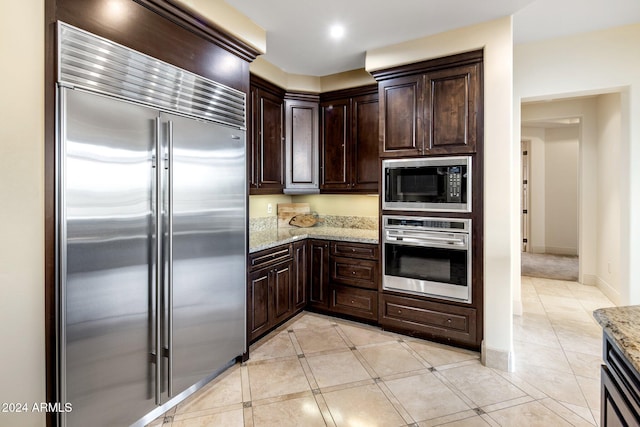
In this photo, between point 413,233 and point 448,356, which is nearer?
point 448,356

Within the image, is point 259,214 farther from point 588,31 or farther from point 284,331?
point 588,31

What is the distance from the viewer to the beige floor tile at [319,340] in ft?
9.48

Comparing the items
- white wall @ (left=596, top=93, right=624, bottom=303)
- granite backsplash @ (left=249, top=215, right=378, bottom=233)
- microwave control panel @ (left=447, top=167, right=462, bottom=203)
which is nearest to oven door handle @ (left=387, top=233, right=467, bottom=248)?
microwave control panel @ (left=447, top=167, right=462, bottom=203)

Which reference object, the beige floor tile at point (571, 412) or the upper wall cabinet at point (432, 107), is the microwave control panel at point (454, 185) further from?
the beige floor tile at point (571, 412)

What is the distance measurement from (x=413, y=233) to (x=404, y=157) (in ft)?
2.37

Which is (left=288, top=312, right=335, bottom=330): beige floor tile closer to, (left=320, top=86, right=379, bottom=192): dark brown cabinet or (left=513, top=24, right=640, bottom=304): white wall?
(left=320, top=86, right=379, bottom=192): dark brown cabinet

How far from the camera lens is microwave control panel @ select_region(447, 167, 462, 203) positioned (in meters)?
2.75

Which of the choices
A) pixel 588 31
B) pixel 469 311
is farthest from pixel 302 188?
pixel 588 31

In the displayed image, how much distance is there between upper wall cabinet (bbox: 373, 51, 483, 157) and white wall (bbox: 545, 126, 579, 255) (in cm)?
580

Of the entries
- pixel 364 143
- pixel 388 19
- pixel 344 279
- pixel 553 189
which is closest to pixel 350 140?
Answer: pixel 364 143

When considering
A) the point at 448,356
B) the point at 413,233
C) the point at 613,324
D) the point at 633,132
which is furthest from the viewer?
the point at 633,132

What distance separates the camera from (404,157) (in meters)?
3.02

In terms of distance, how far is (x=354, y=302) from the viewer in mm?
3404

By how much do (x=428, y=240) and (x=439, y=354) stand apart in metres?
0.99
